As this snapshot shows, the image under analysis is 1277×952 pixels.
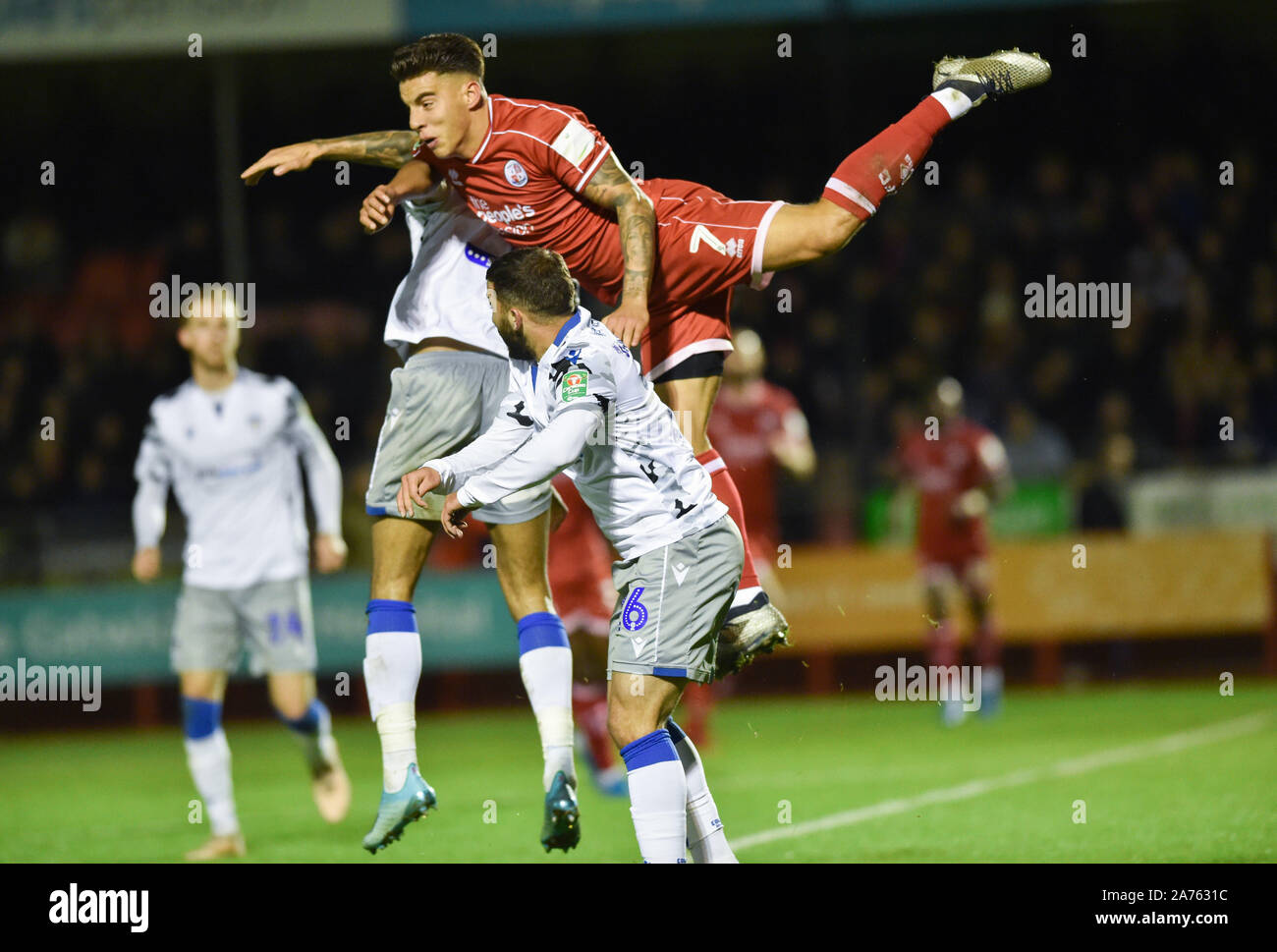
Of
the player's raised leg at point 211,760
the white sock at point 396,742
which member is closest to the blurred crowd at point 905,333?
the player's raised leg at point 211,760

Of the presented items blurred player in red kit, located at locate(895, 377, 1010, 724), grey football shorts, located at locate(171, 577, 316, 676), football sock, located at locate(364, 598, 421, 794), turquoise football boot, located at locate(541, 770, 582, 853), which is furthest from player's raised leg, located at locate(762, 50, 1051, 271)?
blurred player in red kit, located at locate(895, 377, 1010, 724)

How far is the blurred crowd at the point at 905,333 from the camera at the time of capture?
14.9 m

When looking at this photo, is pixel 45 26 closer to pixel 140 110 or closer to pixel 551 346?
pixel 140 110

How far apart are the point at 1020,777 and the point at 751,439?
3.48 meters

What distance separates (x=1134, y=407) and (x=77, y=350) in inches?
417

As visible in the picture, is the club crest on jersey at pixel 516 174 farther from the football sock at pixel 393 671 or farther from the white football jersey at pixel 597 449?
the football sock at pixel 393 671

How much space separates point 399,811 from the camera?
5465 mm

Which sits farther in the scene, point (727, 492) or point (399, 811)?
point (727, 492)

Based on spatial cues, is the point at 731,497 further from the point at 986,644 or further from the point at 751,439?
the point at 986,644

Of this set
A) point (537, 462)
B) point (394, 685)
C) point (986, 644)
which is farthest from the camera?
point (986, 644)

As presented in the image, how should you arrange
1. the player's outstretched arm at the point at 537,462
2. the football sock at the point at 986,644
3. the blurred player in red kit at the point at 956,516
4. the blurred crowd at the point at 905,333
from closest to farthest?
the player's outstretched arm at the point at 537,462 → the football sock at the point at 986,644 → the blurred player in red kit at the point at 956,516 → the blurred crowd at the point at 905,333

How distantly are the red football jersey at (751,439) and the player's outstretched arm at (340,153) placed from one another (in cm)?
541

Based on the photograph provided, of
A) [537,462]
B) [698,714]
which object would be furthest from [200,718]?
[698,714]

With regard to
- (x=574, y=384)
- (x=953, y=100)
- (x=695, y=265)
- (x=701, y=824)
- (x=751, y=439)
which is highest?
(x=953, y=100)
